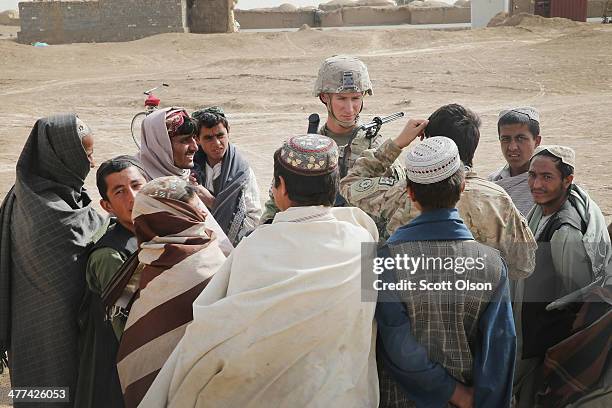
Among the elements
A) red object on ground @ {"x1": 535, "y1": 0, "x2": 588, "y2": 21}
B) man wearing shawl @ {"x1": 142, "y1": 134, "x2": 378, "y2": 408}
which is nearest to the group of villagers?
man wearing shawl @ {"x1": 142, "y1": 134, "x2": 378, "y2": 408}

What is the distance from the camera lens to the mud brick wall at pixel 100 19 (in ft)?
93.6

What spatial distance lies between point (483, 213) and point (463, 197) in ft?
0.31

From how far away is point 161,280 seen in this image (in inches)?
107

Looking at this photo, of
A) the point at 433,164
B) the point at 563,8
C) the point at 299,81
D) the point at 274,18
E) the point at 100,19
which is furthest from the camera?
the point at 274,18

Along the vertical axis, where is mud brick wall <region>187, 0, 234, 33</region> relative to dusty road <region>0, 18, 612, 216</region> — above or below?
above

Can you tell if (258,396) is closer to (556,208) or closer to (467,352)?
(467,352)

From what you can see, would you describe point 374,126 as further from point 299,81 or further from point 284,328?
point 299,81

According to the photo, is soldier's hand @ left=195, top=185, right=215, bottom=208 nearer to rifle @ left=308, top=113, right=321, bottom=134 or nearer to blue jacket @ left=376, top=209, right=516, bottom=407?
rifle @ left=308, top=113, right=321, bottom=134

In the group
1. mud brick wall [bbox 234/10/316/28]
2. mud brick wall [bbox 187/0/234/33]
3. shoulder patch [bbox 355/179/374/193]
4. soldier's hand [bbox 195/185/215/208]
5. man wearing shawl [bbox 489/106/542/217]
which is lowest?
mud brick wall [bbox 234/10/316/28]

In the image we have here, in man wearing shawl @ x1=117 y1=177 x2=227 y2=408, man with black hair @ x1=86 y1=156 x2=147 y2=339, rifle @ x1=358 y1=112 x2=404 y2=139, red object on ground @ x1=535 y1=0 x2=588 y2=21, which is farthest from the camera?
red object on ground @ x1=535 y1=0 x2=588 y2=21

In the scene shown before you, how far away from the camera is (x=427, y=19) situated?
40625mm

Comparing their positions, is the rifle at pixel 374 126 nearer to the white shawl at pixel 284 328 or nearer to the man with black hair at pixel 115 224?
the man with black hair at pixel 115 224

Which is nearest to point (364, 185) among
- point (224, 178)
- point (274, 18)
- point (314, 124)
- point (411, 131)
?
point (411, 131)

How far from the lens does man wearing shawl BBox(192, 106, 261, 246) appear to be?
160 inches
